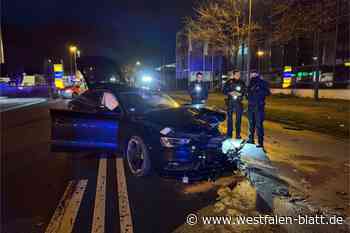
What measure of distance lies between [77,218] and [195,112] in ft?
10.3

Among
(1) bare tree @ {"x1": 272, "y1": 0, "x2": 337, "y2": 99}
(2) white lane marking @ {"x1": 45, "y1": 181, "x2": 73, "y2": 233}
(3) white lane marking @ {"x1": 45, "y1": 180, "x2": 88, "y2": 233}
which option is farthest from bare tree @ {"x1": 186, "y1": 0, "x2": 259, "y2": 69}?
(2) white lane marking @ {"x1": 45, "y1": 181, "x2": 73, "y2": 233}

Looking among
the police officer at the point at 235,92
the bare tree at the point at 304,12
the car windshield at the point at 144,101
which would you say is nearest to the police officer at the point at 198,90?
the police officer at the point at 235,92

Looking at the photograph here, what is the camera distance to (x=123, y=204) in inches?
148

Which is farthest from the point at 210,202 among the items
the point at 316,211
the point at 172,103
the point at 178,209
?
the point at 172,103

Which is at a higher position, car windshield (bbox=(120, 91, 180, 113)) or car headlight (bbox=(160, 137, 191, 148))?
car windshield (bbox=(120, 91, 180, 113))

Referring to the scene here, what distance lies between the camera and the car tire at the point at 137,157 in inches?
182

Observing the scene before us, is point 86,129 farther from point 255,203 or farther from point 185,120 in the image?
point 255,203

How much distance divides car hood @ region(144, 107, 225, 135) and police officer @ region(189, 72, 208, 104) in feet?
10.6

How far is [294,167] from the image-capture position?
5402 millimetres

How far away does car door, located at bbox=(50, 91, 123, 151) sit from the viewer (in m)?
5.31

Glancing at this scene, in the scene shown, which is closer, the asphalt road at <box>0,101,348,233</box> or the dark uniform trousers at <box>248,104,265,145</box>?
the asphalt road at <box>0,101,348,233</box>

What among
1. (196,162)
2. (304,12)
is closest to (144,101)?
(196,162)

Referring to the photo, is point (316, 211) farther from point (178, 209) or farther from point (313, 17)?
point (313, 17)

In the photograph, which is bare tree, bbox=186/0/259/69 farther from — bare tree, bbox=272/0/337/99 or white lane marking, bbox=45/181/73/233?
white lane marking, bbox=45/181/73/233
